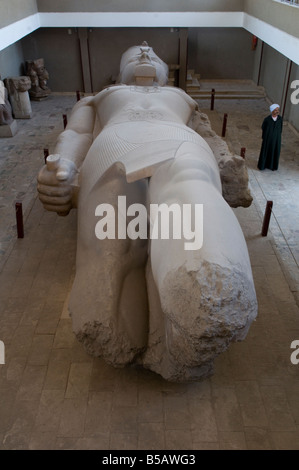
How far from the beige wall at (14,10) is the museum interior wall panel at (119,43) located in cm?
184

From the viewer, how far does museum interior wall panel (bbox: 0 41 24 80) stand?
9227 millimetres

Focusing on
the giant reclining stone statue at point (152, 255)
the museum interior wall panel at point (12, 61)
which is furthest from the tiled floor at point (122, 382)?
the museum interior wall panel at point (12, 61)

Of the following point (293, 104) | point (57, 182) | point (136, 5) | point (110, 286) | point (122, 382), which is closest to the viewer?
point (110, 286)

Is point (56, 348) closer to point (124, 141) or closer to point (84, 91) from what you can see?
point (124, 141)

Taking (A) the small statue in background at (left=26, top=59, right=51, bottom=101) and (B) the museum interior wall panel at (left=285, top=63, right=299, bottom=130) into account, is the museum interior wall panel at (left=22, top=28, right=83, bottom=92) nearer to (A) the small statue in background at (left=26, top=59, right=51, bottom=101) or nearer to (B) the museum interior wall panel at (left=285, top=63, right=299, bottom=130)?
(A) the small statue in background at (left=26, top=59, right=51, bottom=101)

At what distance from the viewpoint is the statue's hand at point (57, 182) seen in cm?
359

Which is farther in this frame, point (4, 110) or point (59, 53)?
point (59, 53)

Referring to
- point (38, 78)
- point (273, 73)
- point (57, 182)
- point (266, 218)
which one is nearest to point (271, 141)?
point (266, 218)

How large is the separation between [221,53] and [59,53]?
13.8 feet

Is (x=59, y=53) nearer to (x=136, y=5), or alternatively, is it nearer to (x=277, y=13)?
(x=136, y=5)

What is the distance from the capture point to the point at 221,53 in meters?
11.4

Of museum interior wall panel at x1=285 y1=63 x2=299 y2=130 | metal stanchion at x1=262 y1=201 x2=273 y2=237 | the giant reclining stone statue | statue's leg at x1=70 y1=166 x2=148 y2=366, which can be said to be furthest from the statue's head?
museum interior wall panel at x1=285 y1=63 x2=299 y2=130

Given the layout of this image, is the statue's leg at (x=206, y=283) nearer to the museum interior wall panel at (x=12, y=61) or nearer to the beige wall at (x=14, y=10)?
the beige wall at (x=14, y=10)

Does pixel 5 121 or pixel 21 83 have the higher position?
pixel 21 83
